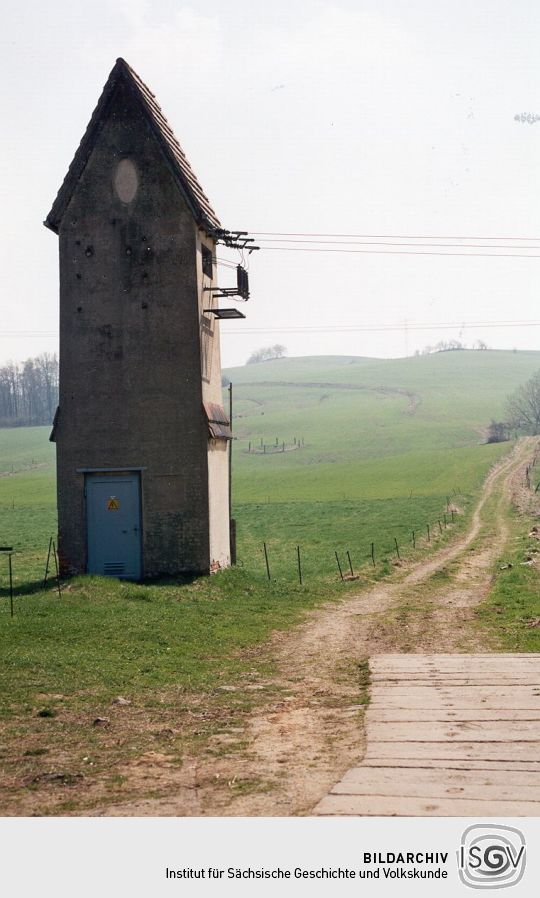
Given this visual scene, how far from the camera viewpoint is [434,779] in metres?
7.18

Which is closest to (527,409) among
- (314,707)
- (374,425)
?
(374,425)

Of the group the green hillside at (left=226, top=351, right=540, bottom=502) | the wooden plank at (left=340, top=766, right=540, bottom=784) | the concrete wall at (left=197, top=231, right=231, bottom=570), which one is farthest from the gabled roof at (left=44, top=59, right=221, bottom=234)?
the green hillside at (left=226, top=351, right=540, bottom=502)

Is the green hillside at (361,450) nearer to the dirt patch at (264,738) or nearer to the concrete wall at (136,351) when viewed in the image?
the concrete wall at (136,351)

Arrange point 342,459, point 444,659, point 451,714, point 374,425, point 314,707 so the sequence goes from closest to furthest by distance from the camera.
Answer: point 451,714 < point 314,707 < point 444,659 < point 342,459 < point 374,425

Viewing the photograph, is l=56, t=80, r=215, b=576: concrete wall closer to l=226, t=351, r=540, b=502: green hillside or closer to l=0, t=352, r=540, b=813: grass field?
l=0, t=352, r=540, b=813: grass field

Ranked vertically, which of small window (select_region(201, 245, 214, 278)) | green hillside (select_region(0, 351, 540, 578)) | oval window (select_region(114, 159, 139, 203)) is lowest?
green hillside (select_region(0, 351, 540, 578))

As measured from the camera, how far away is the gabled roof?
23.1 meters

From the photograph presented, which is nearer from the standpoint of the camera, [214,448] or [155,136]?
[155,136]

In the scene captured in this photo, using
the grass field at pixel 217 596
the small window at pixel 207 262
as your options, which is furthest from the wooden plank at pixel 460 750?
the small window at pixel 207 262

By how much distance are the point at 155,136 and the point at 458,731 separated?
1906 centimetres

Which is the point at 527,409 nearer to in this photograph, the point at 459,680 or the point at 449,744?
the point at 459,680

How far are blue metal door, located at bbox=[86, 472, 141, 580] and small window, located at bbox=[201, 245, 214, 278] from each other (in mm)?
6042

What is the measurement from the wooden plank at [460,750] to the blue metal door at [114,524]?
50.9ft

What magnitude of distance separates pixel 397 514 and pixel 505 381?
121 metres
